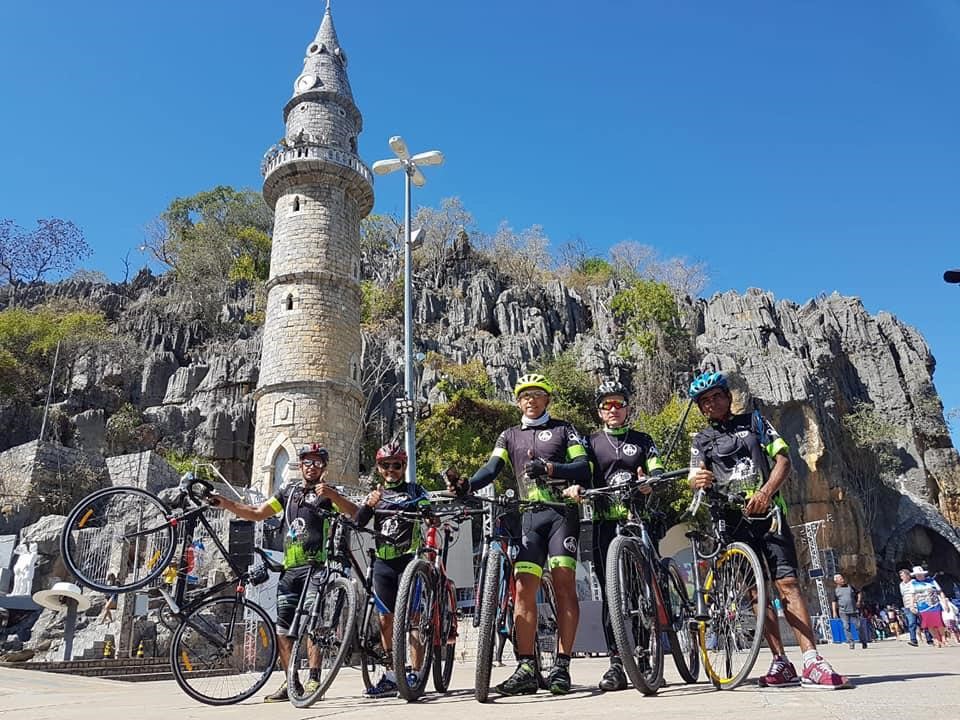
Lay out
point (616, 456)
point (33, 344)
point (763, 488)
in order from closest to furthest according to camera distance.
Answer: point (763, 488)
point (616, 456)
point (33, 344)

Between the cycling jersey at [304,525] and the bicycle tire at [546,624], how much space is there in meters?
1.73

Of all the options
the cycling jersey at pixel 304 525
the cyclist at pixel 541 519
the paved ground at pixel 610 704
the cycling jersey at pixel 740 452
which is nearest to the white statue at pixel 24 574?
the paved ground at pixel 610 704

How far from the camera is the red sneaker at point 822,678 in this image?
434 centimetres

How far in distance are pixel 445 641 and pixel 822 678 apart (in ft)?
8.22

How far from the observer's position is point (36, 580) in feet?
71.4

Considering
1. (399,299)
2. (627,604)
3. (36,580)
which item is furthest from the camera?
(399,299)

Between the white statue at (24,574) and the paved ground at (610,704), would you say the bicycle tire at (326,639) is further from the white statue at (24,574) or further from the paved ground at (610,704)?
the white statue at (24,574)

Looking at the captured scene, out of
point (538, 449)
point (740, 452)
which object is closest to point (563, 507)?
point (538, 449)

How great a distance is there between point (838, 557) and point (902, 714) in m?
33.3

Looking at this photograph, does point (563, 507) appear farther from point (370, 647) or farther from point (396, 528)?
point (370, 647)

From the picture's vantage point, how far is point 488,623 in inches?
174

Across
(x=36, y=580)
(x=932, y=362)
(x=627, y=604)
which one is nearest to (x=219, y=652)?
(x=627, y=604)

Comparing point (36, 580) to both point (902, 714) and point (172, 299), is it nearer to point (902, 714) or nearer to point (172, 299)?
point (902, 714)

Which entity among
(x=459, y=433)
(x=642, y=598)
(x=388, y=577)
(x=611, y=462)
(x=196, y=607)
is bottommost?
(x=642, y=598)
